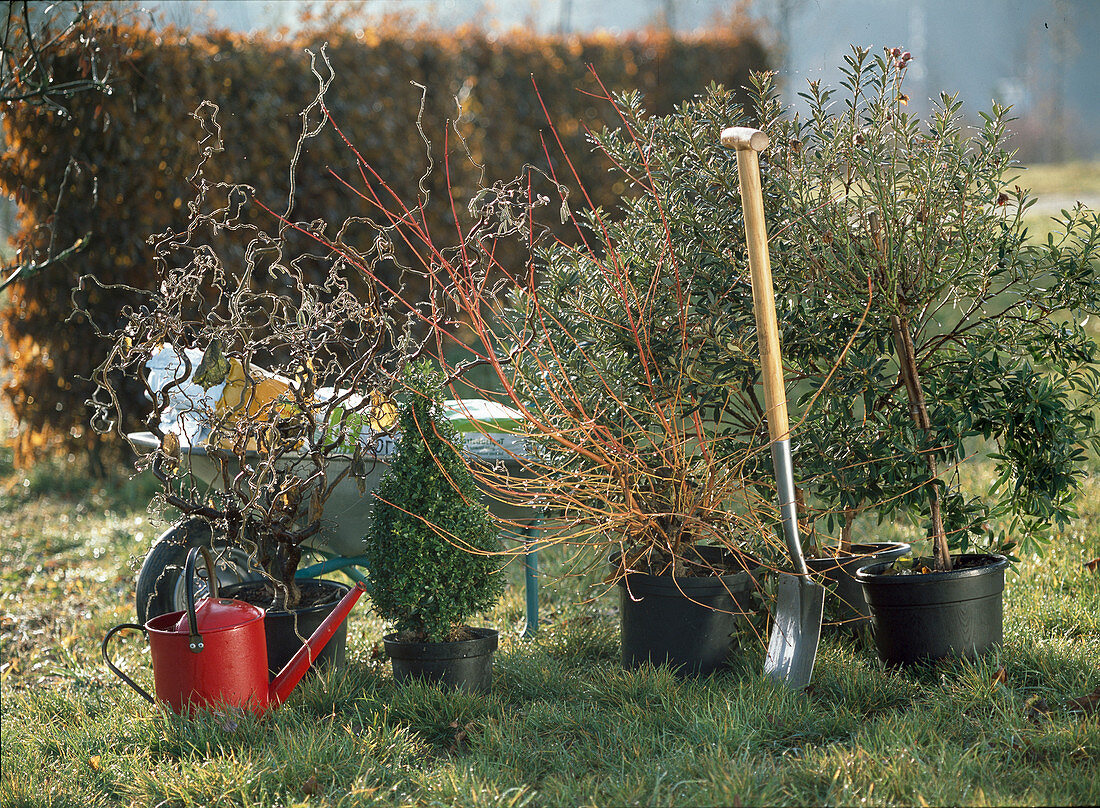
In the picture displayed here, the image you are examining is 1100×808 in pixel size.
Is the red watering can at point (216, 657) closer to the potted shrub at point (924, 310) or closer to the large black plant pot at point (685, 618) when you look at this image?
the large black plant pot at point (685, 618)

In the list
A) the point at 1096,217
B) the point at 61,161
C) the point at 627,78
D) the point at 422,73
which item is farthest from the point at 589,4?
the point at 1096,217

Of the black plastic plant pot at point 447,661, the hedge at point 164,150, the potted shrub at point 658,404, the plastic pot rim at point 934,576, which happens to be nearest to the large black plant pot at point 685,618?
the potted shrub at point 658,404

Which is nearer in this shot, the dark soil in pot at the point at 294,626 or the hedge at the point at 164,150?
the dark soil in pot at the point at 294,626

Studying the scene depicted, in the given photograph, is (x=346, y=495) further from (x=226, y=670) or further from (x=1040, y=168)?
(x=1040, y=168)

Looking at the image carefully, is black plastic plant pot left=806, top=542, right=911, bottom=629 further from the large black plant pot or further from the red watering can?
the red watering can

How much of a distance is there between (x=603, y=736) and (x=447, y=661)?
0.50 metres

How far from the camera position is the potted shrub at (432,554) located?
2555 millimetres

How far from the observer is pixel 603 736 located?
2.28 metres

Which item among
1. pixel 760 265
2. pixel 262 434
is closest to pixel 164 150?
pixel 262 434

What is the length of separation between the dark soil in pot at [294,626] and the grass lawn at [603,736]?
9 cm

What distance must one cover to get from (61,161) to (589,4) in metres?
9.46

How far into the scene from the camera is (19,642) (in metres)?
3.60

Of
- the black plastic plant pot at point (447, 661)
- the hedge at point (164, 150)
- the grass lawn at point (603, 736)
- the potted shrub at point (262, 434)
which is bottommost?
the grass lawn at point (603, 736)

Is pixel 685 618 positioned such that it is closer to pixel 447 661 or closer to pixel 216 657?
pixel 447 661
